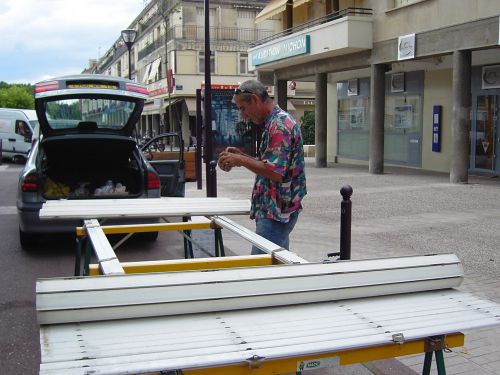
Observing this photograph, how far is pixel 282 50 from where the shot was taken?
20812 millimetres

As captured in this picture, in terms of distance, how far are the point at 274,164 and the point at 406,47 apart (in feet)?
44.3

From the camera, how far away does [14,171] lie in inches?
814

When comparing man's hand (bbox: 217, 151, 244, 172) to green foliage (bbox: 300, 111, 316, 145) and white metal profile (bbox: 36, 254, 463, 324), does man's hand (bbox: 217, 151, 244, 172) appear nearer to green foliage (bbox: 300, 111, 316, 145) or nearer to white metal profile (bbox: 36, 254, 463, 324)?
white metal profile (bbox: 36, 254, 463, 324)

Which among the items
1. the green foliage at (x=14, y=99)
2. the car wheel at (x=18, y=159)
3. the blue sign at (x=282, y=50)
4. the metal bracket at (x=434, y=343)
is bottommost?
the car wheel at (x=18, y=159)

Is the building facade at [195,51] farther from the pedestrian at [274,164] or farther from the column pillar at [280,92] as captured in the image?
the pedestrian at [274,164]

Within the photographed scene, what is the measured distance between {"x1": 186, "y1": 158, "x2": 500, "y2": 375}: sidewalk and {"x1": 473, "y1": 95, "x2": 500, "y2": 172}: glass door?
1.11 m

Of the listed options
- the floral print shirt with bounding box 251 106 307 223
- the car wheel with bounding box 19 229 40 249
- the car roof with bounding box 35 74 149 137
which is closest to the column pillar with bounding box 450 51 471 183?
the car roof with bounding box 35 74 149 137

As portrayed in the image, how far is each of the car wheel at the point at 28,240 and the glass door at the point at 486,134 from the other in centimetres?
1321

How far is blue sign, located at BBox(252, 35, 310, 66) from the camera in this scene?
1928 cm

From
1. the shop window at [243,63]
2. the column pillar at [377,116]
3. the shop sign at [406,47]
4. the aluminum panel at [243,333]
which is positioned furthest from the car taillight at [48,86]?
the shop window at [243,63]

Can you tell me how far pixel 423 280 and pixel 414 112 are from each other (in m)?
17.8

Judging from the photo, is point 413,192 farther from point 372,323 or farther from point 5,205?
point 372,323

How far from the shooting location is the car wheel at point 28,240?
748 cm

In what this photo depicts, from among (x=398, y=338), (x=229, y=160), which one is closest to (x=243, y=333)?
(x=398, y=338)
